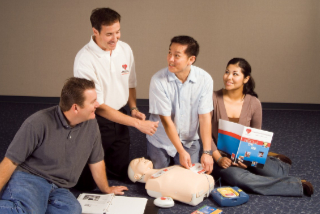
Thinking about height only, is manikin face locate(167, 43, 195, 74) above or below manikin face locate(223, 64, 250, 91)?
above

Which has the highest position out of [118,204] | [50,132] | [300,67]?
[300,67]

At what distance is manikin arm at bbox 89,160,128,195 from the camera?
229 centimetres

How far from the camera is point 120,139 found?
282cm

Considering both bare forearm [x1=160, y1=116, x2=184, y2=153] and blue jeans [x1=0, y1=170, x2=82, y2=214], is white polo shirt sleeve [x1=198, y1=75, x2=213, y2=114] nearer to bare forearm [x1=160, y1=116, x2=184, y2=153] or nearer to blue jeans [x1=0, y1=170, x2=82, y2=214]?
bare forearm [x1=160, y1=116, x2=184, y2=153]

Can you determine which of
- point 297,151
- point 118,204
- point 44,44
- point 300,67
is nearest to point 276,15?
point 300,67

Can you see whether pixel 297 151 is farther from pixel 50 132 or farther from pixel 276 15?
pixel 50 132

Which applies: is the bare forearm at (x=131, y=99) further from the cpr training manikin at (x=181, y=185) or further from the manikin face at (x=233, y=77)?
the manikin face at (x=233, y=77)

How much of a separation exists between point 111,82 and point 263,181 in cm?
130

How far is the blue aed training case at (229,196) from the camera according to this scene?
2.30 meters

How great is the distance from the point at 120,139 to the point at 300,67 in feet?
9.88

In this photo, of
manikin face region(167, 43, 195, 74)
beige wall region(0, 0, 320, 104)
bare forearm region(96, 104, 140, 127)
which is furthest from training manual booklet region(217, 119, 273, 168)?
beige wall region(0, 0, 320, 104)

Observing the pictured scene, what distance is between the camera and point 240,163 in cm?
258

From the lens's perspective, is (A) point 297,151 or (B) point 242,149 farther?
(A) point 297,151

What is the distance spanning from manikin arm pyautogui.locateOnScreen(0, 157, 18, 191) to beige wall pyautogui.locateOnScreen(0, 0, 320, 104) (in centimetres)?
322
